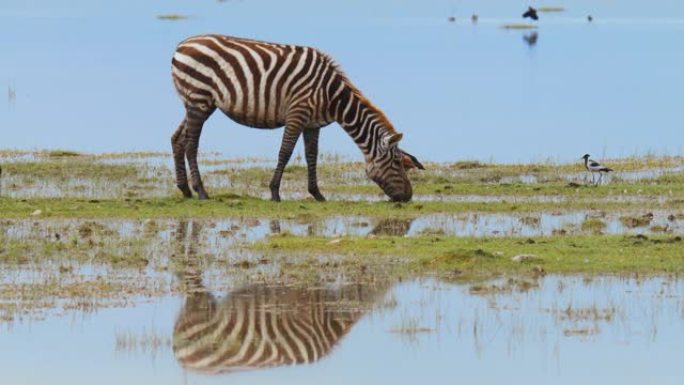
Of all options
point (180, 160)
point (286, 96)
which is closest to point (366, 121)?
point (286, 96)

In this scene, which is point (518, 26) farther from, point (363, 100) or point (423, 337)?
point (423, 337)

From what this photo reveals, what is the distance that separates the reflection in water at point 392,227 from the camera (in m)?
21.3

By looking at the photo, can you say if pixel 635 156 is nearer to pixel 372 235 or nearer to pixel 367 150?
pixel 367 150

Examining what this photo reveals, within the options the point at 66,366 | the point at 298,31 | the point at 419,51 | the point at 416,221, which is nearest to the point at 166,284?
the point at 66,366

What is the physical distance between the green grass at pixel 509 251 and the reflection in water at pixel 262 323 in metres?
1.49

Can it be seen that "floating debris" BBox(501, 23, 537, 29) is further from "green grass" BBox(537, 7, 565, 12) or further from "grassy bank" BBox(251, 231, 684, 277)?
"grassy bank" BBox(251, 231, 684, 277)

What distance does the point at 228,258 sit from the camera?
18844 millimetres

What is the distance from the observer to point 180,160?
25.3m

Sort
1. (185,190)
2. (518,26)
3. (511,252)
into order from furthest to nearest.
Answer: (518,26) → (185,190) → (511,252)

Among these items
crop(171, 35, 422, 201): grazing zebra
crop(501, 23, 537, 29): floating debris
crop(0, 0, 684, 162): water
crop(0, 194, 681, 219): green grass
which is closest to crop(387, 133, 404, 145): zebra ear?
crop(171, 35, 422, 201): grazing zebra

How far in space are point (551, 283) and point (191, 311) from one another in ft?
11.4

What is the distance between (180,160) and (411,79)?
31.3 metres

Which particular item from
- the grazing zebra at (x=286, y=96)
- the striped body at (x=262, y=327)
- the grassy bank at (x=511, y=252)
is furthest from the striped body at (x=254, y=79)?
the striped body at (x=262, y=327)

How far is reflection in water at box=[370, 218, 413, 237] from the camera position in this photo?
21342mm
